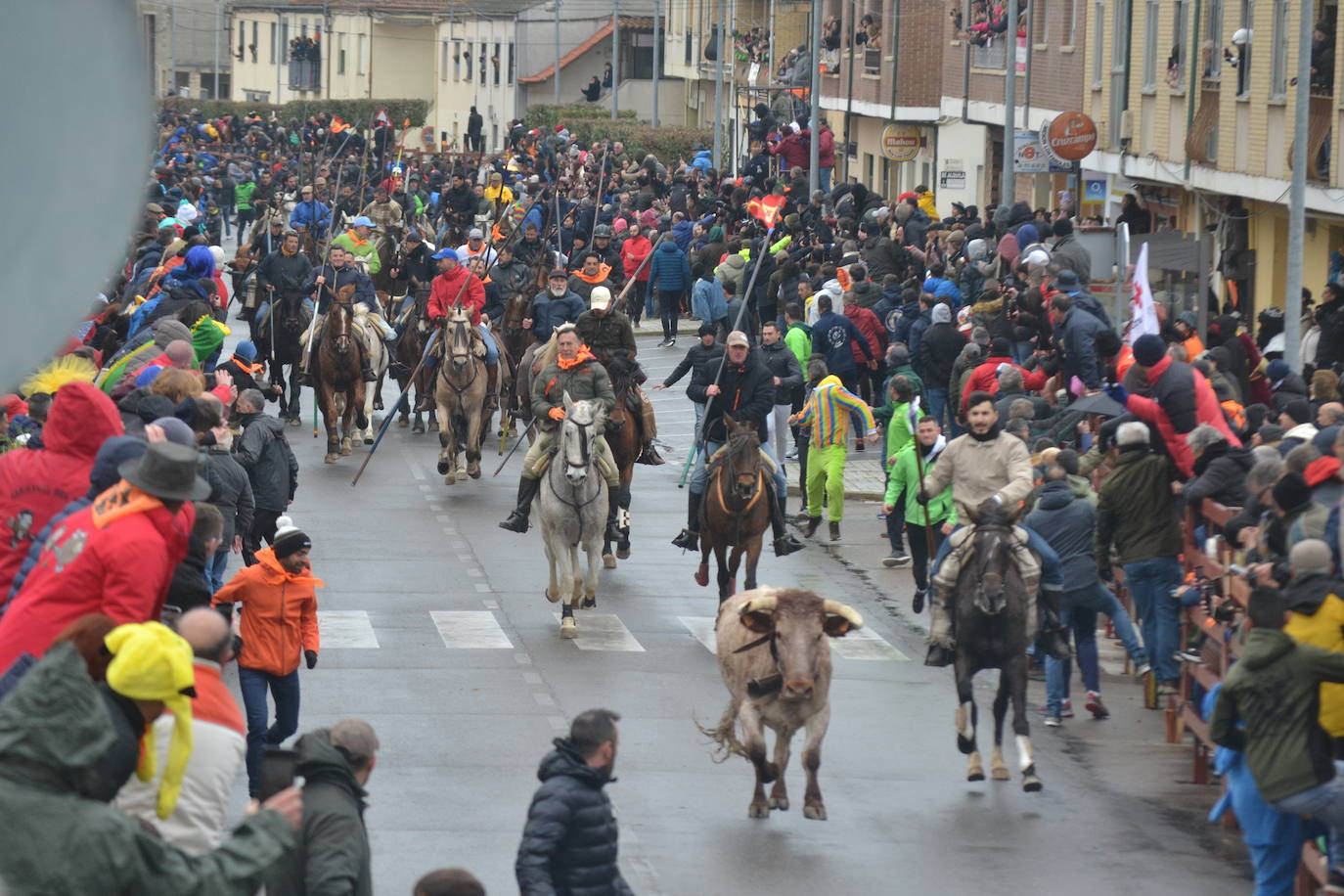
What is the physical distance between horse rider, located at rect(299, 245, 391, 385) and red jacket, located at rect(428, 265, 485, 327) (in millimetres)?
809

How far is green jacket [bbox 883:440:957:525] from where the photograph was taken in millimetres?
17969

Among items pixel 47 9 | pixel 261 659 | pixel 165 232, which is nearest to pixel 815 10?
pixel 165 232

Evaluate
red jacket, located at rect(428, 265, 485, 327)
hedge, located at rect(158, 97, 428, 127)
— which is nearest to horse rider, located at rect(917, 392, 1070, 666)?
red jacket, located at rect(428, 265, 485, 327)

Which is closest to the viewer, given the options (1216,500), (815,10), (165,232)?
(1216,500)

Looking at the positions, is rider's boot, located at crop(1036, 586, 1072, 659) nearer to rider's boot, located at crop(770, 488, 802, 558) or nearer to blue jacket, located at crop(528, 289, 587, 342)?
rider's boot, located at crop(770, 488, 802, 558)

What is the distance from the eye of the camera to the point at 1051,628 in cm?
1330

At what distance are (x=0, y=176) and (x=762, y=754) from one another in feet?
32.9

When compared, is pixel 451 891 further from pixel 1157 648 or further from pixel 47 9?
pixel 1157 648

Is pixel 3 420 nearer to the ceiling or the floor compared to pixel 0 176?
nearer to the floor

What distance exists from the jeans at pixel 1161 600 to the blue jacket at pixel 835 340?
11.5 metres

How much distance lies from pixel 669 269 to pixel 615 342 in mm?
17032

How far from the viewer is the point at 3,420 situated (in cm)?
1434

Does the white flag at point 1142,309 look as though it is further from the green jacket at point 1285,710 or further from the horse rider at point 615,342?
the green jacket at point 1285,710

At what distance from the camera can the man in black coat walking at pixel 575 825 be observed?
7.47 m
